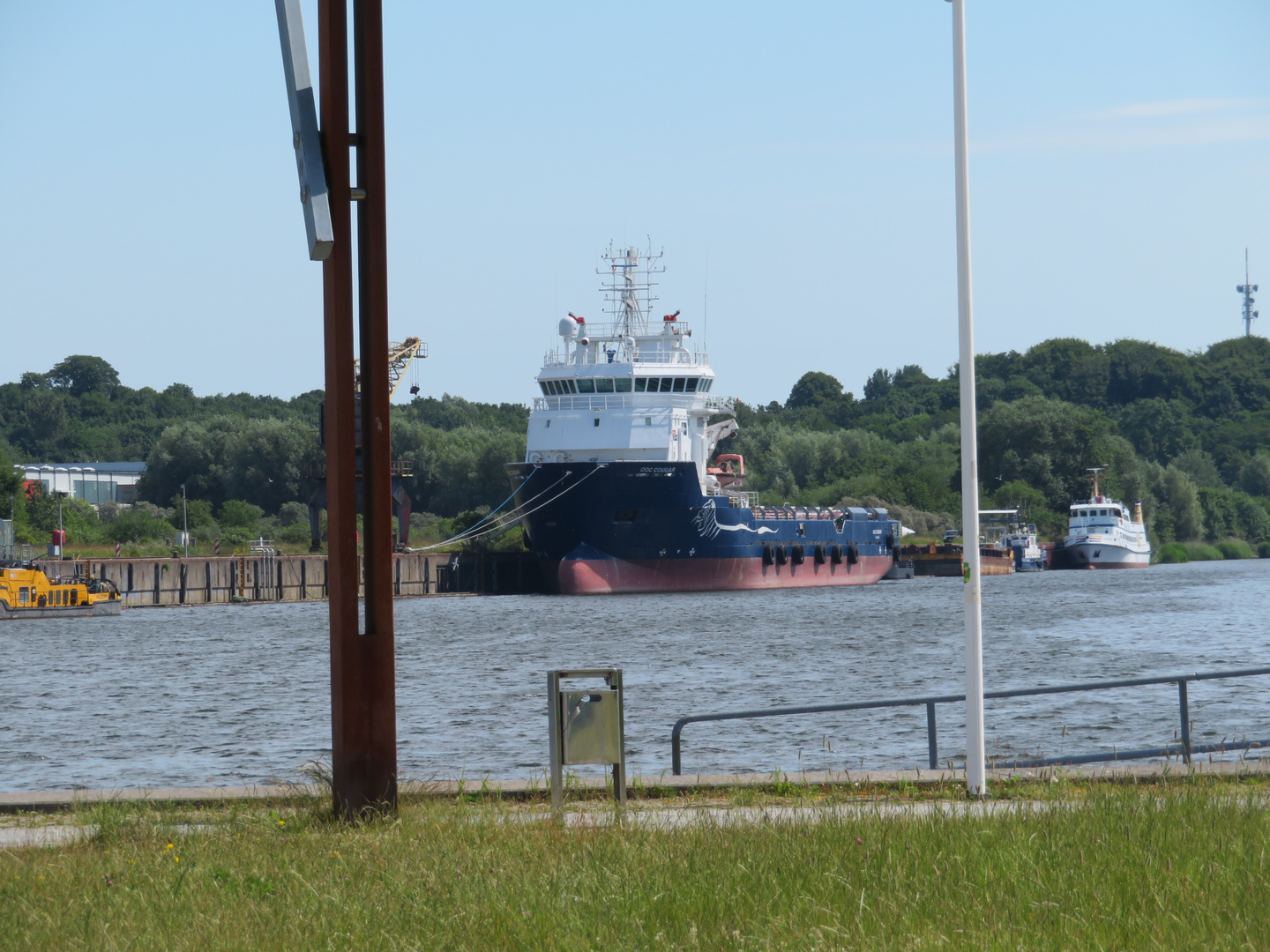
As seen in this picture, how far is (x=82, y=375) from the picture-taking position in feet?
476

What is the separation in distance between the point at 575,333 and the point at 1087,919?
57.7 meters

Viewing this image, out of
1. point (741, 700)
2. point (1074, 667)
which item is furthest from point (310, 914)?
point (1074, 667)

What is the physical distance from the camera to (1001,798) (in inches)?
348

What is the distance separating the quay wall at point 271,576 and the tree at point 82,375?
8526 cm

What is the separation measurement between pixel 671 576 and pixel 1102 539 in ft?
156

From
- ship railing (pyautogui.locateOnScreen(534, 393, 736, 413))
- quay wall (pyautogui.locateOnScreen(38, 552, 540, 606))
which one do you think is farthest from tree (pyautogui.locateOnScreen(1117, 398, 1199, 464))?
ship railing (pyautogui.locateOnScreen(534, 393, 736, 413))

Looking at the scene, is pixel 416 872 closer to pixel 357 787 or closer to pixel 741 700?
pixel 357 787

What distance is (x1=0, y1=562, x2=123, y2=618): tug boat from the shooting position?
5050 centimetres

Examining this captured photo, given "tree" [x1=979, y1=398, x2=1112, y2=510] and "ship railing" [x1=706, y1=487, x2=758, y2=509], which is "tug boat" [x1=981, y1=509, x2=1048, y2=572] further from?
"ship railing" [x1=706, y1=487, x2=758, y2=509]

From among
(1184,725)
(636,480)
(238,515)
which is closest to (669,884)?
(1184,725)

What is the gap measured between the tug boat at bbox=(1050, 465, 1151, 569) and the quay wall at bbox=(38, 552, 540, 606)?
44453 millimetres

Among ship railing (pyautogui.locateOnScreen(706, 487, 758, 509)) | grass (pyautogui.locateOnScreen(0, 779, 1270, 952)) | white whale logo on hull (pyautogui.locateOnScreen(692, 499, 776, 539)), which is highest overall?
ship railing (pyautogui.locateOnScreen(706, 487, 758, 509))

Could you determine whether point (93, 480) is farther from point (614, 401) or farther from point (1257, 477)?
point (1257, 477)

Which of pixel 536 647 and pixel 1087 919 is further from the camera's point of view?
pixel 536 647
